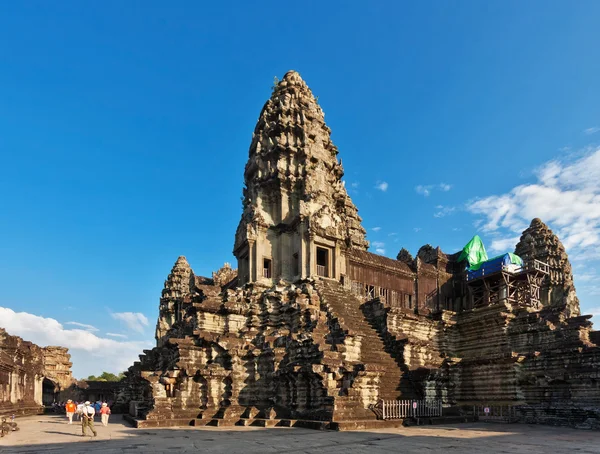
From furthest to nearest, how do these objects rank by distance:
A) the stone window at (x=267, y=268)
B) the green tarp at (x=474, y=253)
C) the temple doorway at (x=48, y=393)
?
1. the temple doorway at (x=48, y=393)
2. the green tarp at (x=474, y=253)
3. the stone window at (x=267, y=268)

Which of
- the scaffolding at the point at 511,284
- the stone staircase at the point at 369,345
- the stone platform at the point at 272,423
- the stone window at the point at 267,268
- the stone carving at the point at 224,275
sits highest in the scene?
the stone carving at the point at 224,275

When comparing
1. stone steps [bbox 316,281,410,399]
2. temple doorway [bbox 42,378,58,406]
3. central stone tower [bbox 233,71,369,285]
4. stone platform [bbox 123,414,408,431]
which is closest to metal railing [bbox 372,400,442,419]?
stone platform [bbox 123,414,408,431]

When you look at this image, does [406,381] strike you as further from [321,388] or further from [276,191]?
[276,191]

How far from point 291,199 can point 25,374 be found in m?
23.9

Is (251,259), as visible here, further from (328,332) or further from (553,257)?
(553,257)

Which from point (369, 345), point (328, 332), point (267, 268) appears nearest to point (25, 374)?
point (267, 268)

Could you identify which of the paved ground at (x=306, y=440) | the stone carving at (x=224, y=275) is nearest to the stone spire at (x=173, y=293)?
the stone carving at (x=224, y=275)

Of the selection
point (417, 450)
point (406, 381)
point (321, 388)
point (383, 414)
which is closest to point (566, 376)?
point (406, 381)

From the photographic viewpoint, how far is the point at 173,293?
62.8 m

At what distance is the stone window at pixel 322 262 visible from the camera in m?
32.9

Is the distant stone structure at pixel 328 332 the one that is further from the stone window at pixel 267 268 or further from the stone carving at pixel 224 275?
the stone carving at pixel 224 275

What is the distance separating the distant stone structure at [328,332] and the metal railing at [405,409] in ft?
0.71

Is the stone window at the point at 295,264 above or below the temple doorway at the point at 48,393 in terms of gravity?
above

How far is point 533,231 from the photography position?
179 ft
